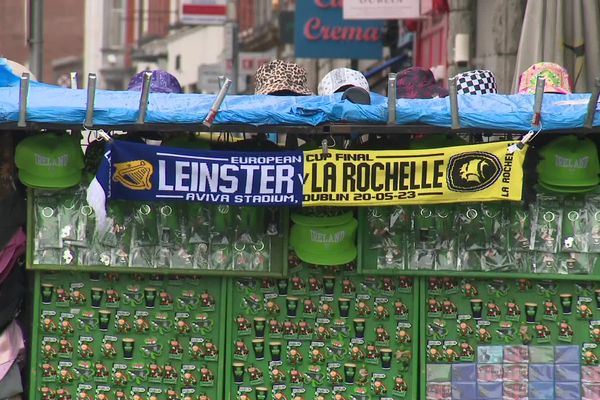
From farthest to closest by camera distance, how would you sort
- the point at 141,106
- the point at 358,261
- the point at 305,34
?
the point at 305,34, the point at 358,261, the point at 141,106

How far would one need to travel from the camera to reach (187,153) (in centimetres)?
723

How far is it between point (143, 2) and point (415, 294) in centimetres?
4220

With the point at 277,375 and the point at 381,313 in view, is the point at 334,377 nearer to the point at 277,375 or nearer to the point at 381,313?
the point at 277,375

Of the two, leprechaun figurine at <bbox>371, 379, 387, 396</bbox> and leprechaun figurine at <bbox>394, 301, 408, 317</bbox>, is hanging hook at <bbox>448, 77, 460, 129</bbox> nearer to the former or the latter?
leprechaun figurine at <bbox>394, 301, 408, 317</bbox>

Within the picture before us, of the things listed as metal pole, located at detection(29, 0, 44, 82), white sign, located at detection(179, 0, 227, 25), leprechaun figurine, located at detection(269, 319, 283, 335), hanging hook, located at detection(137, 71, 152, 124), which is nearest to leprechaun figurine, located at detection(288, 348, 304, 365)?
leprechaun figurine, located at detection(269, 319, 283, 335)

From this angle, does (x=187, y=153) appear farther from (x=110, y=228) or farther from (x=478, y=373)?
(x=478, y=373)

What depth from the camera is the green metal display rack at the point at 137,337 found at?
7500 millimetres

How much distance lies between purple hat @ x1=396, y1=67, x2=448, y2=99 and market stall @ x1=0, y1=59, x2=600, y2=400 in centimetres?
46

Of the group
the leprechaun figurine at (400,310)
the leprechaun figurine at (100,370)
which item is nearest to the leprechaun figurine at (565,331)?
the leprechaun figurine at (400,310)

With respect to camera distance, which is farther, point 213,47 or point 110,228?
point 213,47

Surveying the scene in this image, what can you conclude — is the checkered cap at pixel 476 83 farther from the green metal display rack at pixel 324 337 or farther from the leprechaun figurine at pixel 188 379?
the leprechaun figurine at pixel 188 379

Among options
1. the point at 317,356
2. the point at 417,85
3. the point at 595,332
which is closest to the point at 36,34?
the point at 417,85

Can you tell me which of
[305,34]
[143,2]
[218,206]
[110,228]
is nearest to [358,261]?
[218,206]

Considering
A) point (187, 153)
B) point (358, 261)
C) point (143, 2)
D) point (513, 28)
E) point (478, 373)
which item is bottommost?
point (478, 373)
